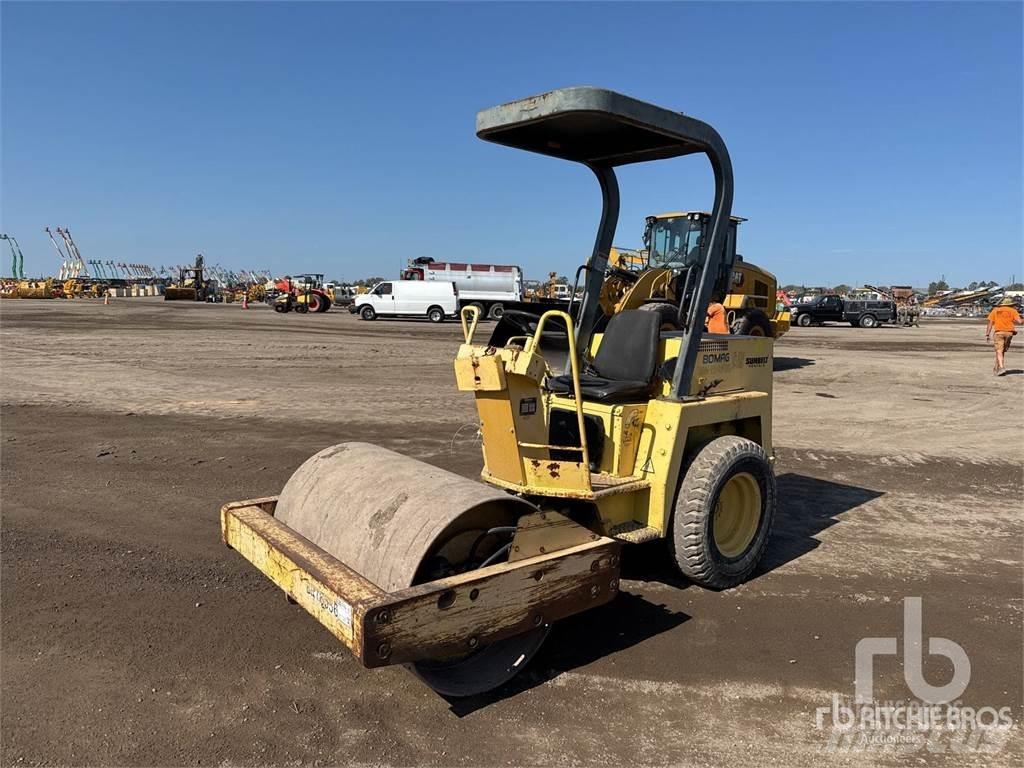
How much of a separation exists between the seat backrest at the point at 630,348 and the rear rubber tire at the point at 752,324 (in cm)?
1070

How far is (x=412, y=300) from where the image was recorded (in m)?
34.3

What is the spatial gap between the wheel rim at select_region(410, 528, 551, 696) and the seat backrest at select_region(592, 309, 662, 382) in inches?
63.0

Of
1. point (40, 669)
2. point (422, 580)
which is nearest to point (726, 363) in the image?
point (422, 580)

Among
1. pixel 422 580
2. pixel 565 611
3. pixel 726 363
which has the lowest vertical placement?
pixel 565 611

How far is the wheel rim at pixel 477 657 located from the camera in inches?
120

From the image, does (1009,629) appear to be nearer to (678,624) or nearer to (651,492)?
(678,624)

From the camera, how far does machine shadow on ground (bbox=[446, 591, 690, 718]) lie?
314 centimetres

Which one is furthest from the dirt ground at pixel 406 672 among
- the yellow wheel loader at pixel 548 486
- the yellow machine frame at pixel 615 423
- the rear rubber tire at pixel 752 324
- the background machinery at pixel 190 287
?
the background machinery at pixel 190 287

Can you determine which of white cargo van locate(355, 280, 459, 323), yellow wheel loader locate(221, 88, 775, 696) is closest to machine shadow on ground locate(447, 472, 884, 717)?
yellow wheel loader locate(221, 88, 775, 696)

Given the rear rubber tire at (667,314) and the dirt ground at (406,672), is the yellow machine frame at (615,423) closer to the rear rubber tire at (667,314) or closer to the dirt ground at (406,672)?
the rear rubber tire at (667,314)

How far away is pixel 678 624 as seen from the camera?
3834mm

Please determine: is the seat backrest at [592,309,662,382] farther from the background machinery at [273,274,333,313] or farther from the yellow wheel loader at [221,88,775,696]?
the background machinery at [273,274,333,313]

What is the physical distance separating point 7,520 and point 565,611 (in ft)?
14.2

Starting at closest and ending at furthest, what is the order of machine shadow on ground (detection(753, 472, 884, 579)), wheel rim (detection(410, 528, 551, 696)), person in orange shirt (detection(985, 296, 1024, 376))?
wheel rim (detection(410, 528, 551, 696)) → machine shadow on ground (detection(753, 472, 884, 579)) → person in orange shirt (detection(985, 296, 1024, 376))
